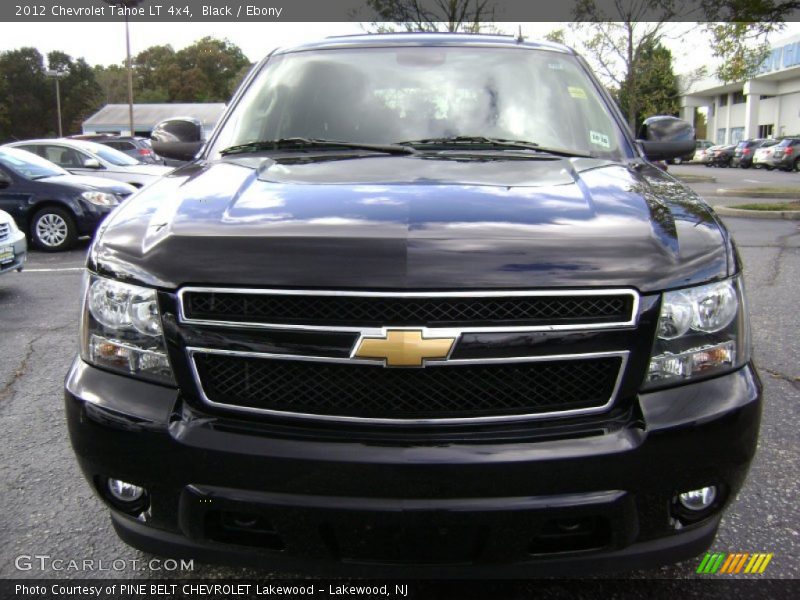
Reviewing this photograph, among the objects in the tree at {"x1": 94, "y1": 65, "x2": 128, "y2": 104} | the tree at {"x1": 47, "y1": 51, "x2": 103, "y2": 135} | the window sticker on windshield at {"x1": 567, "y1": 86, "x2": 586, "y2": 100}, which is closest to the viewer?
the window sticker on windshield at {"x1": 567, "y1": 86, "x2": 586, "y2": 100}

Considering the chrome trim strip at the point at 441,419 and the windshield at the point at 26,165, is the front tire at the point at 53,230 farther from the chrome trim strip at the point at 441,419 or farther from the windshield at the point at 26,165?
the chrome trim strip at the point at 441,419

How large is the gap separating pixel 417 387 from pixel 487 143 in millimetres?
1414

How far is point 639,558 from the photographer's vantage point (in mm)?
1862

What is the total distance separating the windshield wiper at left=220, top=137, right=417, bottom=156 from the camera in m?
2.79

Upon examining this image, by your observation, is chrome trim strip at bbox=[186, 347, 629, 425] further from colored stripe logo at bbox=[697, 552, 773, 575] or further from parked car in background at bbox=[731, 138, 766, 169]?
parked car in background at bbox=[731, 138, 766, 169]

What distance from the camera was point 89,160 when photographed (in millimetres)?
13234

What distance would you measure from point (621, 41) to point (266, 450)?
30.1 meters

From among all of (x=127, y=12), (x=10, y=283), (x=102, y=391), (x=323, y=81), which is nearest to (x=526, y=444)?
(x=102, y=391)

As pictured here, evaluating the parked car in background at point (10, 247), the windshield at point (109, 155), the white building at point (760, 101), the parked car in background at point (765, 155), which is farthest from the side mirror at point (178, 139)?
the white building at point (760, 101)

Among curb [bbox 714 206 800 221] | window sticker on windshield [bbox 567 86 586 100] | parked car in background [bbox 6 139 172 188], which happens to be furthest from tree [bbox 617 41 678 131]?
window sticker on windshield [bbox 567 86 586 100]

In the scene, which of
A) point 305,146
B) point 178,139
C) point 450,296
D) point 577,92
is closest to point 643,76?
point 577,92

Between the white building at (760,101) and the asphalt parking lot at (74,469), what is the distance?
4047 centimetres

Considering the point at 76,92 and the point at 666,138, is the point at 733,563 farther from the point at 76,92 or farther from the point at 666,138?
the point at 76,92

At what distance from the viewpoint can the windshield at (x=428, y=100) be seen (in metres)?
3.01
